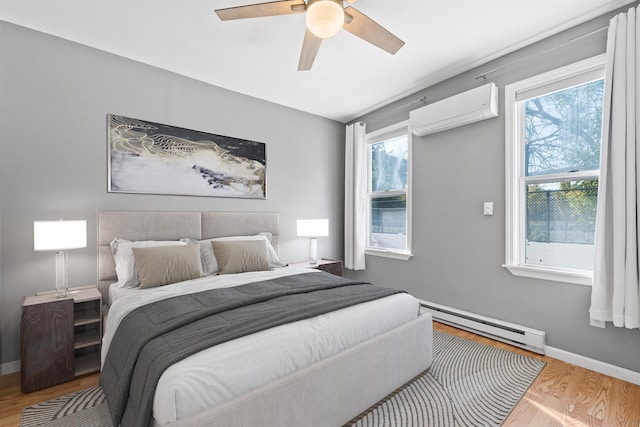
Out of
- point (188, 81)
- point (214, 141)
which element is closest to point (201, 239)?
point (214, 141)

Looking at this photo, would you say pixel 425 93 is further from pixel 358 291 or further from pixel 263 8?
pixel 358 291

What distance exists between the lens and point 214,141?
10.8 feet

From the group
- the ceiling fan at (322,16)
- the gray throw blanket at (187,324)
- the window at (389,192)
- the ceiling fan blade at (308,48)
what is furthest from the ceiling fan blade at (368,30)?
the gray throw blanket at (187,324)

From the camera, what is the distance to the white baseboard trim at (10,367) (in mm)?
2264

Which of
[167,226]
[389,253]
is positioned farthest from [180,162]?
[389,253]

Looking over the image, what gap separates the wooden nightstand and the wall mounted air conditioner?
3444mm

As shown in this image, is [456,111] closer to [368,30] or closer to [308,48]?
[368,30]

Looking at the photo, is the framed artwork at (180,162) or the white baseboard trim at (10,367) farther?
the framed artwork at (180,162)

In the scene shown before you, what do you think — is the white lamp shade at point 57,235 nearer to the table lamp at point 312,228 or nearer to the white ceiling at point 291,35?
the white ceiling at point 291,35

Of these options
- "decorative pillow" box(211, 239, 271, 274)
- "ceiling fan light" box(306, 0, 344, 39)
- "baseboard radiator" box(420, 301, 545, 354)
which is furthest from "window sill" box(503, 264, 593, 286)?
"ceiling fan light" box(306, 0, 344, 39)

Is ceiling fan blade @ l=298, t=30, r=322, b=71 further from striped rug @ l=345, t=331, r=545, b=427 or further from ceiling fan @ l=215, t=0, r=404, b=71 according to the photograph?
striped rug @ l=345, t=331, r=545, b=427

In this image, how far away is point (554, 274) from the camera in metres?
2.44

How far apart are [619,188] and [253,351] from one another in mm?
2582

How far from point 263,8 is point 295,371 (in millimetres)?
2066
